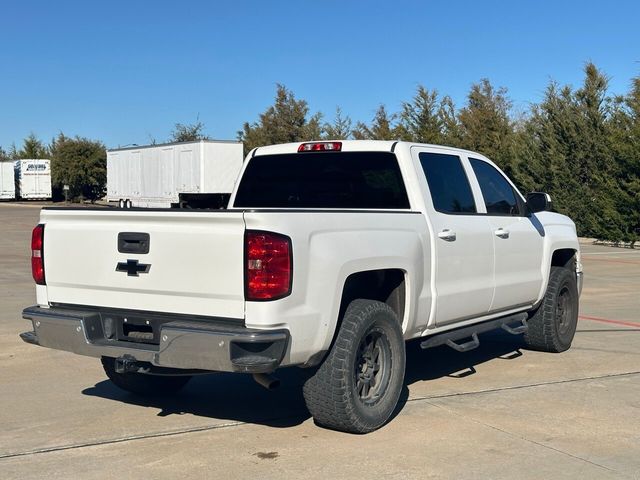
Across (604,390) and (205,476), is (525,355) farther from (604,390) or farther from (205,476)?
(205,476)

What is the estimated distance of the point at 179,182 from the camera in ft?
116

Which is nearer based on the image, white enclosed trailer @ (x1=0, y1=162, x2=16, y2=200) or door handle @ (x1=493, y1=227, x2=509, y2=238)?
door handle @ (x1=493, y1=227, x2=509, y2=238)

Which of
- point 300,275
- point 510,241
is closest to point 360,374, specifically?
point 300,275

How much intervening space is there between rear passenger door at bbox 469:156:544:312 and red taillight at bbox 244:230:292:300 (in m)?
2.94

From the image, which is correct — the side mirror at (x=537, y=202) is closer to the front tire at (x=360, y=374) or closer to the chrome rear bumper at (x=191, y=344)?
the front tire at (x=360, y=374)

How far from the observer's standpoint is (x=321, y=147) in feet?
23.1

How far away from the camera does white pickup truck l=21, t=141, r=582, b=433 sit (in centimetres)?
486

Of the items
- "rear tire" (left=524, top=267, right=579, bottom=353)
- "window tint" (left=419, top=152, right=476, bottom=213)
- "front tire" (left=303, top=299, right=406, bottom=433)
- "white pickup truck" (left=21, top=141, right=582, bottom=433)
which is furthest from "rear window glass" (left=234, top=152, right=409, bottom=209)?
"rear tire" (left=524, top=267, right=579, bottom=353)

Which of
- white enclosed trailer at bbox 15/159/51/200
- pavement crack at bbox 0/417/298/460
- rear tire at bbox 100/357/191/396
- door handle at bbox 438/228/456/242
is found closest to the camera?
pavement crack at bbox 0/417/298/460

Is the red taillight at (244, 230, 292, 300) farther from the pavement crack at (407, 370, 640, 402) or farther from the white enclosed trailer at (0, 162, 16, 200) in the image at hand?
the white enclosed trailer at (0, 162, 16, 200)

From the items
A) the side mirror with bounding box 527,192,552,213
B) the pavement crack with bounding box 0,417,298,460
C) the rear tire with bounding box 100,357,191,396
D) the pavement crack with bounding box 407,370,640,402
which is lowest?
the pavement crack with bounding box 407,370,640,402

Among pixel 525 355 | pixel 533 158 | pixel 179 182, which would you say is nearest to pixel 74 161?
pixel 179 182

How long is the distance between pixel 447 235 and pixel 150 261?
2.39m

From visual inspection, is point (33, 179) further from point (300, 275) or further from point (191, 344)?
point (300, 275)
